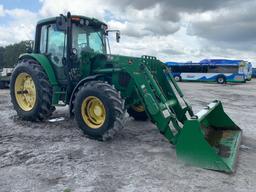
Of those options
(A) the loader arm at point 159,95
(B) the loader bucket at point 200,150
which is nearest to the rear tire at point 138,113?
(A) the loader arm at point 159,95

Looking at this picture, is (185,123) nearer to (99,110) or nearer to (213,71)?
(99,110)

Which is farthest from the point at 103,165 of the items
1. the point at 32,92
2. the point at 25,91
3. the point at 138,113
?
the point at 25,91

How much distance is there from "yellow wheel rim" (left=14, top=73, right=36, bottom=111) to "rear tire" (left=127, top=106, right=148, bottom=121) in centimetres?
255

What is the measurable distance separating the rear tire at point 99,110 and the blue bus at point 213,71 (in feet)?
90.1

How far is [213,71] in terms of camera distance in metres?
31.8

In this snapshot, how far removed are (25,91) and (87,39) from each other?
2.20m

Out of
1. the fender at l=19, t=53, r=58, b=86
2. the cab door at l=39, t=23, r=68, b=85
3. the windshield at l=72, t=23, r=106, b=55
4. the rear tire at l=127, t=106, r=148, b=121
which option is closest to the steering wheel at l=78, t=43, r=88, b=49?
the windshield at l=72, t=23, r=106, b=55

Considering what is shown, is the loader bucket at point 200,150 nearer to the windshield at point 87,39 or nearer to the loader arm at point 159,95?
the loader arm at point 159,95

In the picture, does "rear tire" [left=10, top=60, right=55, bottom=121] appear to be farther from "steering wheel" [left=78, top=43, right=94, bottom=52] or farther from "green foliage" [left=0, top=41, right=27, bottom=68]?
"green foliage" [left=0, top=41, right=27, bottom=68]

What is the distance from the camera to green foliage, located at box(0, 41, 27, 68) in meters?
64.6

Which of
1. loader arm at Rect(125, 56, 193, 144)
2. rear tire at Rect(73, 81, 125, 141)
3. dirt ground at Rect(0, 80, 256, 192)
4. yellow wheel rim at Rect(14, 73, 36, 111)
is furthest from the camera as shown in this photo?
yellow wheel rim at Rect(14, 73, 36, 111)

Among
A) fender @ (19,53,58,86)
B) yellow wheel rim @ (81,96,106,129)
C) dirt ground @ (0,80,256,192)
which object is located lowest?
dirt ground @ (0,80,256,192)

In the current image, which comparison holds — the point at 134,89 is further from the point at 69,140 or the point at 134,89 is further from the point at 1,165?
the point at 1,165

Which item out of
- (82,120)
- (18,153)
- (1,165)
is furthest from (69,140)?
(1,165)
